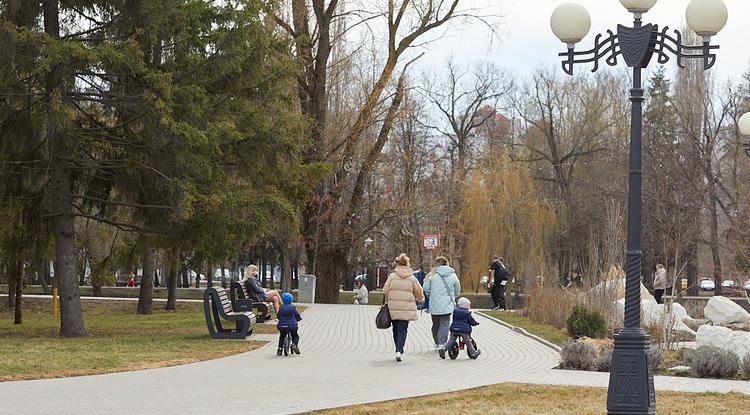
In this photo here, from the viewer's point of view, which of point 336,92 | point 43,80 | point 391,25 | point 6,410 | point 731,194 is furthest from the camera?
point 731,194

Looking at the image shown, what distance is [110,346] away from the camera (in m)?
19.6

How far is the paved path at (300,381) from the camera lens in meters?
12.0

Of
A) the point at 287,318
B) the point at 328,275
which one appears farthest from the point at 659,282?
the point at 287,318

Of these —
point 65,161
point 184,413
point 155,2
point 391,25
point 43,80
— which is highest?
point 391,25

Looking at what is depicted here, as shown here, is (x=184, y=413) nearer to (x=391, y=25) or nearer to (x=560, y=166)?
(x=391, y=25)

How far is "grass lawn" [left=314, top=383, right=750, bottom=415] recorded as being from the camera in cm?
1184

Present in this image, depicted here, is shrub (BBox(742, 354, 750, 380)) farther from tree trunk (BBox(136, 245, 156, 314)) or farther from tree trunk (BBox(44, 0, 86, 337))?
tree trunk (BBox(136, 245, 156, 314))

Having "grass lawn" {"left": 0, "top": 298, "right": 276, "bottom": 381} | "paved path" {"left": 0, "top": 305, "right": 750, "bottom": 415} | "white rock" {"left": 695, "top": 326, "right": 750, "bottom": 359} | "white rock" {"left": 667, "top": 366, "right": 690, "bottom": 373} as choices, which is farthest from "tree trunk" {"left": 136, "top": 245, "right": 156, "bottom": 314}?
"white rock" {"left": 667, "top": 366, "right": 690, "bottom": 373}

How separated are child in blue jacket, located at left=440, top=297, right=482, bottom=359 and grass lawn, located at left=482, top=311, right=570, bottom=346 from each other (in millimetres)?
2415

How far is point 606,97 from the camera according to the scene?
6406 cm

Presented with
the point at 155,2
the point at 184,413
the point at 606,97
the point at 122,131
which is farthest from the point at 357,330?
the point at 606,97

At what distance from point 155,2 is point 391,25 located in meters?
17.7

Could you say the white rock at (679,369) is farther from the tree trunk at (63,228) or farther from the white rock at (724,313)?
the white rock at (724,313)

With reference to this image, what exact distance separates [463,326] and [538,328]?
8725 mm
